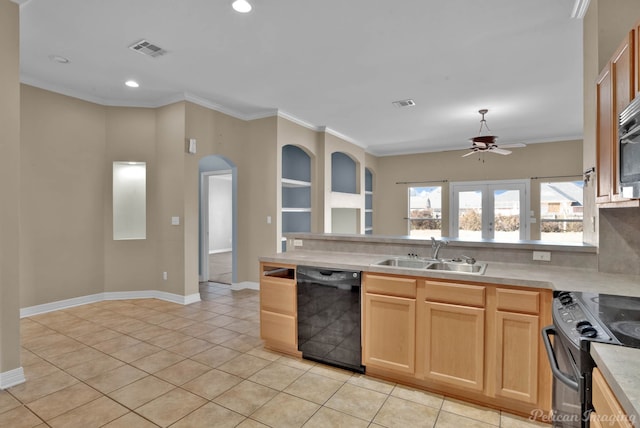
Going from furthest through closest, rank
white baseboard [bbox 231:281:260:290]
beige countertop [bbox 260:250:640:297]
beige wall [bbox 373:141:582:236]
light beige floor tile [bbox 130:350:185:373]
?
1. beige wall [bbox 373:141:582:236]
2. white baseboard [bbox 231:281:260:290]
3. light beige floor tile [bbox 130:350:185:373]
4. beige countertop [bbox 260:250:640:297]

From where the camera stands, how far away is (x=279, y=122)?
536cm

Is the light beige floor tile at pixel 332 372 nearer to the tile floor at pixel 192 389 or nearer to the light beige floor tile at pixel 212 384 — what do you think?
the tile floor at pixel 192 389

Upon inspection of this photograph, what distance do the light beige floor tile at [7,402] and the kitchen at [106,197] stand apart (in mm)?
2167

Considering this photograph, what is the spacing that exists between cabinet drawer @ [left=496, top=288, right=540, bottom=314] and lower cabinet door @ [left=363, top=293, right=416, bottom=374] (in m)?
0.56

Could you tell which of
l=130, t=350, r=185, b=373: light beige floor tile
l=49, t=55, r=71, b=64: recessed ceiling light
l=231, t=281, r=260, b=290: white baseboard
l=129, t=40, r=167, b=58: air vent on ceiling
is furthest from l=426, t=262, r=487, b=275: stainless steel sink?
l=49, t=55, r=71, b=64: recessed ceiling light

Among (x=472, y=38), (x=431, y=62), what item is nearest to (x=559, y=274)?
(x=472, y=38)

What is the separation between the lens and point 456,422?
206 cm

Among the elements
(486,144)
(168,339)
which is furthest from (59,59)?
(486,144)

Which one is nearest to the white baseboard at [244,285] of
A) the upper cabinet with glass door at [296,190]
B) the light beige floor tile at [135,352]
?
the upper cabinet with glass door at [296,190]

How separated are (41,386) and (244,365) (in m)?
1.48

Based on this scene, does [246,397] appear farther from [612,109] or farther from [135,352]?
[612,109]

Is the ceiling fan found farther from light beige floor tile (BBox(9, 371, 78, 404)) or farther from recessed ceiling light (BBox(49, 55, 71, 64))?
light beige floor tile (BBox(9, 371, 78, 404))

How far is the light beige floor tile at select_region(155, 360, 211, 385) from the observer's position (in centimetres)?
259

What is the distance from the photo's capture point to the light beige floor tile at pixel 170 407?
2094mm
